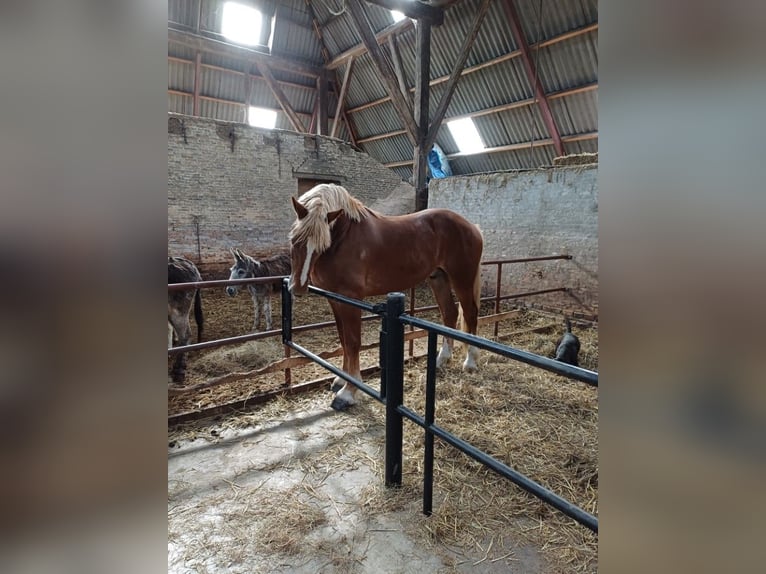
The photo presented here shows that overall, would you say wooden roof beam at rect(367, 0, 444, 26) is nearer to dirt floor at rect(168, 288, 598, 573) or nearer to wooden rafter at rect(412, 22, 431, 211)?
wooden rafter at rect(412, 22, 431, 211)

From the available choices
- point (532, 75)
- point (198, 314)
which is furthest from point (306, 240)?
point (532, 75)

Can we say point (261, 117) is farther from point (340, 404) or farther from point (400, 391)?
point (400, 391)

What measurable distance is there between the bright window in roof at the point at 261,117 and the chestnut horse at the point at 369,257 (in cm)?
950

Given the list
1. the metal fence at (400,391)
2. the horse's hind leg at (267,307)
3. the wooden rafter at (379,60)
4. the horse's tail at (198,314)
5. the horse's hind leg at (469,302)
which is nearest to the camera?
the metal fence at (400,391)

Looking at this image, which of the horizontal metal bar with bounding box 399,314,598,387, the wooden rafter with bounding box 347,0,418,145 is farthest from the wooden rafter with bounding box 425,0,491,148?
the horizontal metal bar with bounding box 399,314,598,387

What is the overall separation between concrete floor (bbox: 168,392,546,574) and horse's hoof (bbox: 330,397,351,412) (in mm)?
188

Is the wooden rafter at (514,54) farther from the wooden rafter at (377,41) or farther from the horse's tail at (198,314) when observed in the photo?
the horse's tail at (198,314)

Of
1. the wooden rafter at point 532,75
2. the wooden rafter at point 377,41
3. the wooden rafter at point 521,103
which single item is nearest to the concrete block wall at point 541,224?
the wooden rafter at point 521,103

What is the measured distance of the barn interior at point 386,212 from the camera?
155 centimetres

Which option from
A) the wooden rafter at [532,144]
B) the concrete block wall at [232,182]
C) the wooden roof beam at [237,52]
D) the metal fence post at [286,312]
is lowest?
the metal fence post at [286,312]
